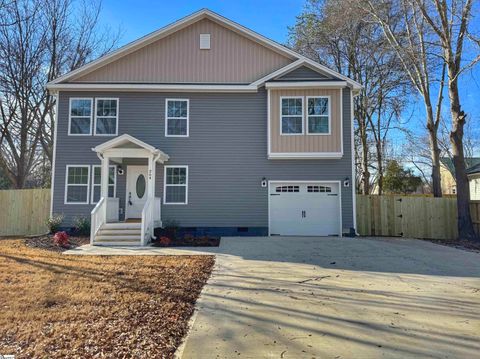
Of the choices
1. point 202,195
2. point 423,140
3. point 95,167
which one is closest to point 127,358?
point 202,195

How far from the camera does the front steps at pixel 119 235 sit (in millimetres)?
11258

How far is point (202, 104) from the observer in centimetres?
1411

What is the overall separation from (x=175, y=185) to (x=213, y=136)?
96.0 inches

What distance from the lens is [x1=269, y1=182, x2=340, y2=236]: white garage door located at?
45.4 feet

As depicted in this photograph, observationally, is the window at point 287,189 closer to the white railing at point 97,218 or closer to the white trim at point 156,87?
the white trim at point 156,87

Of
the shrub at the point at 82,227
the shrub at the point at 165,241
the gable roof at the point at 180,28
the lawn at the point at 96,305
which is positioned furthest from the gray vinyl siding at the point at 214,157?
the lawn at the point at 96,305

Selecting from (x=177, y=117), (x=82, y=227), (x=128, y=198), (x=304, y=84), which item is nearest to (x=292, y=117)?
(x=304, y=84)

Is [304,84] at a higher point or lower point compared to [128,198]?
higher

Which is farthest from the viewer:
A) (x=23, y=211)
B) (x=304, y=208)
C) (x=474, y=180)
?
(x=474, y=180)

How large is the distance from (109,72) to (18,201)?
6773 millimetres

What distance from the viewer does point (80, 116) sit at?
14.0m

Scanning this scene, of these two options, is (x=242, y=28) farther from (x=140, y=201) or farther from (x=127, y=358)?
(x=127, y=358)

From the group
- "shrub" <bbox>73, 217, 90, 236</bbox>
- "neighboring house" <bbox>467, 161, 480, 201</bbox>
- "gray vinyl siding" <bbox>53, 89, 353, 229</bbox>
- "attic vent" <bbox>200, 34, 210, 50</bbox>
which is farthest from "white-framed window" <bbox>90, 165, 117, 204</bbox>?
"neighboring house" <bbox>467, 161, 480, 201</bbox>

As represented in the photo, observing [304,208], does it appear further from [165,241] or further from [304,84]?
[165,241]
